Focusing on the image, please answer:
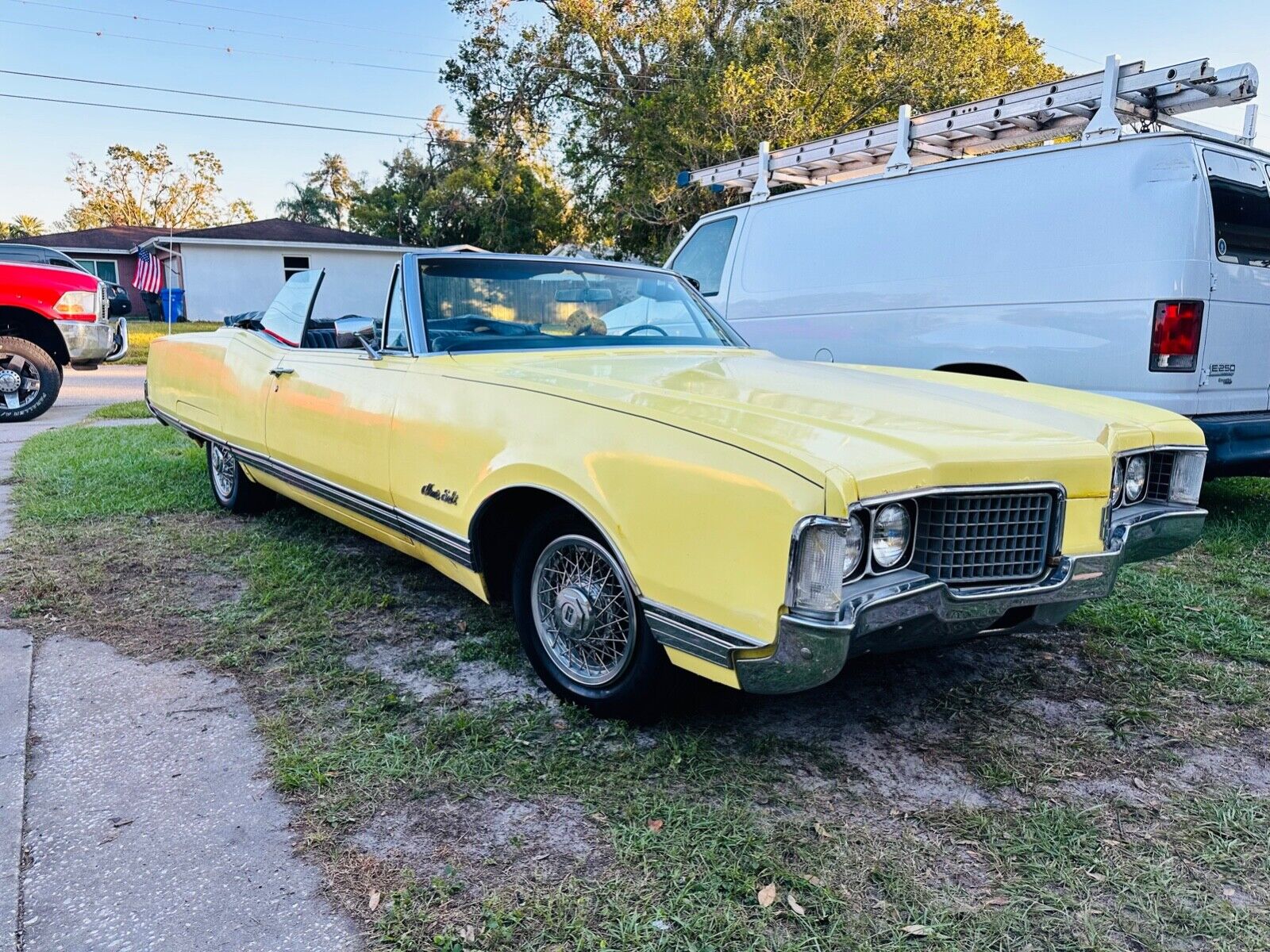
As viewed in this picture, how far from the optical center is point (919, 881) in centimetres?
212

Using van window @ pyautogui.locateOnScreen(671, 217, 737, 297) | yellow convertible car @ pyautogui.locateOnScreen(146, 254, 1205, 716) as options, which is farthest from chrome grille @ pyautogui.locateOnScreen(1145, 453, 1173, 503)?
van window @ pyautogui.locateOnScreen(671, 217, 737, 297)

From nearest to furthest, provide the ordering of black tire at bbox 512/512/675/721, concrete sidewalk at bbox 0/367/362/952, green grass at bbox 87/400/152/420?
concrete sidewalk at bbox 0/367/362/952 → black tire at bbox 512/512/675/721 → green grass at bbox 87/400/152/420

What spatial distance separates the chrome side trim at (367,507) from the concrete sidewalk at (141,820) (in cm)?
82

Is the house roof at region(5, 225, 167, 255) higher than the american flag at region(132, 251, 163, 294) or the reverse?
higher

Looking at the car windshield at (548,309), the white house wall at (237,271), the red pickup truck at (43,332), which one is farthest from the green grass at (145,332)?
the car windshield at (548,309)

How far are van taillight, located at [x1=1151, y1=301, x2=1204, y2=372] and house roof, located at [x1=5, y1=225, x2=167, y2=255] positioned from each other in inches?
1409

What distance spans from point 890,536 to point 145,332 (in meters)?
26.2

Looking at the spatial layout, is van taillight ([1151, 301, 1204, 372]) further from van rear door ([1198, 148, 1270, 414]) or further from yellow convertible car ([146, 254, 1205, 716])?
yellow convertible car ([146, 254, 1205, 716])

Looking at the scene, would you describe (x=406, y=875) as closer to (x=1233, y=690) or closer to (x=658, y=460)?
(x=658, y=460)

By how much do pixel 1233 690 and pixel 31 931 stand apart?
364 centimetres

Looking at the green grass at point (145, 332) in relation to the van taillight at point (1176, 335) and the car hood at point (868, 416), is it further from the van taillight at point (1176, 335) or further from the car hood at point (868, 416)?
the van taillight at point (1176, 335)

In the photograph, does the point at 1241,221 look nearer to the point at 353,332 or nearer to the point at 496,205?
the point at 353,332

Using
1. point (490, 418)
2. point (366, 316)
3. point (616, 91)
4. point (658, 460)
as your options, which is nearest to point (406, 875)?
point (658, 460)

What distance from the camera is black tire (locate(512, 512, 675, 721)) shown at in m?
2.64
